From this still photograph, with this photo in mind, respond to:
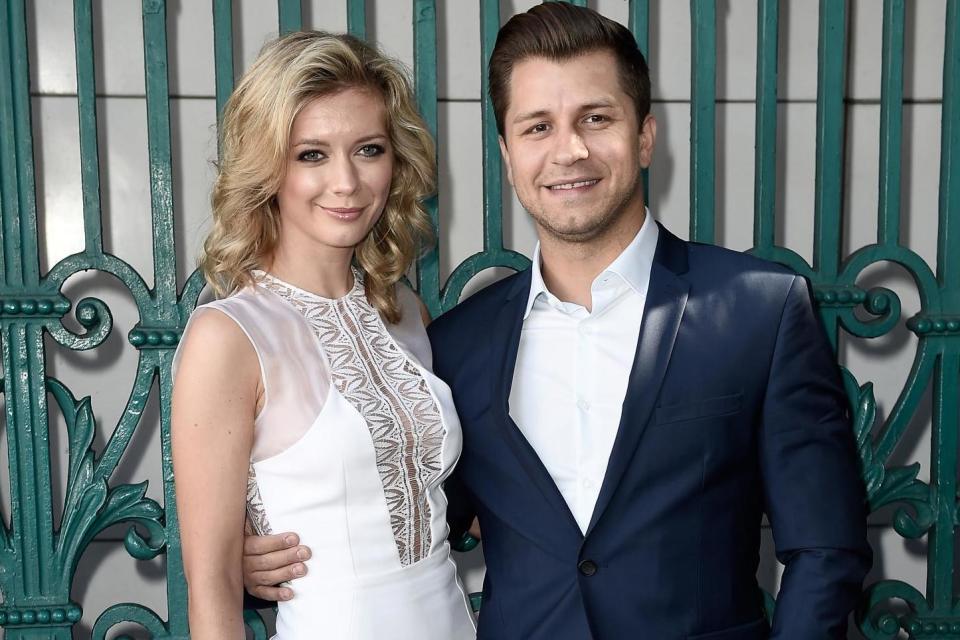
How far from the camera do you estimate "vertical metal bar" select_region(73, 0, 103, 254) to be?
7.44ft

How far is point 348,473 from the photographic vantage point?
187 cm

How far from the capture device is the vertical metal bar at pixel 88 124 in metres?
2.27

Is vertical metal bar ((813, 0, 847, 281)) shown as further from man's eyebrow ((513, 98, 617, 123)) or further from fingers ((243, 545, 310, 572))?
fingers ((243, 545, 310, 572))

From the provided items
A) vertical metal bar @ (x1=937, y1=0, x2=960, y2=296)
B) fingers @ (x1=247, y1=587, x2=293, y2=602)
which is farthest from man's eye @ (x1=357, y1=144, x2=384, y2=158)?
vertical metal bar @ (x1=937, y1=0, x2=960, y2=296)

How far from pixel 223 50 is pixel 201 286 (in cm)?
56

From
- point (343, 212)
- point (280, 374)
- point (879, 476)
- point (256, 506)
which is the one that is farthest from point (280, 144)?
point (879, 476)

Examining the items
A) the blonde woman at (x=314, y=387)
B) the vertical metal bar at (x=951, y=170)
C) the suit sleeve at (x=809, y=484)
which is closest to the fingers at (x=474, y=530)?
the blonde woman at (x=314, y=387)

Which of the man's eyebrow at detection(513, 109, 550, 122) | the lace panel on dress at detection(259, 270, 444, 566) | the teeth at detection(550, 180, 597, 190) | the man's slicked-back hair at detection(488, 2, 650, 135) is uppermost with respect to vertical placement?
the man's slicked-back hair at detection(488, 2, 650, 135)

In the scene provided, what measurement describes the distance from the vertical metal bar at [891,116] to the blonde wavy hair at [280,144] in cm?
116

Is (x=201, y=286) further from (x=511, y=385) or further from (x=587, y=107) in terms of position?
(x=587, y=107)

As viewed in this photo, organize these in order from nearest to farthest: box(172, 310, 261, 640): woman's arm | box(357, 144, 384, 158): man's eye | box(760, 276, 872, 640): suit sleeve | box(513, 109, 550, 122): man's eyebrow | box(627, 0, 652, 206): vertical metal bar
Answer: box(760, 276, 872, 640): suit sleeve, box(172, 310, 261, 640): woman's arm, box(513, 109, 550, 122): man's eyebrow, box(357, 144, 384, 158): man's eye, box(627, 0, 652, 206): vertical metal bar

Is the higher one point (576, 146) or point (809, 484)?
point (576, 146)

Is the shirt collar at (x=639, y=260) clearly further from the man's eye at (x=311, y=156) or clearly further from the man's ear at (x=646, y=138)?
the man's eye at (x=311, y=156)

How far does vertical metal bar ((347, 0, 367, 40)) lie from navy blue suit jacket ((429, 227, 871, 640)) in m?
1.00
